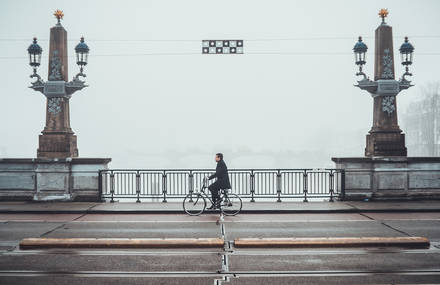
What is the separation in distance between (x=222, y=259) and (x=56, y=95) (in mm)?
11129

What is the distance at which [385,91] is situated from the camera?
14.6 metres

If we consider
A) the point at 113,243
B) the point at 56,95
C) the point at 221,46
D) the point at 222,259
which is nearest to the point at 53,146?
the point at 56,95

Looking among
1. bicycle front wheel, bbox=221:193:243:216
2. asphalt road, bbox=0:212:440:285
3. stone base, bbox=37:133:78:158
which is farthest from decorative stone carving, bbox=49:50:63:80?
bicycle front wheel, bbox=221:193:243:216

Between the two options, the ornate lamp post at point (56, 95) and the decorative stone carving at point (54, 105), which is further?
the decorative stone carving at point (54, 105)

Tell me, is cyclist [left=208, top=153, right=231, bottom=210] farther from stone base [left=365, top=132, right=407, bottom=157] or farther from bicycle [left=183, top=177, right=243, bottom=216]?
stone base [left=365, top=132, right=407, bottom=157]

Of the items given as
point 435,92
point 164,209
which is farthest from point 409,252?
point 435,92

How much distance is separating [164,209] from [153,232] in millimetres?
3549

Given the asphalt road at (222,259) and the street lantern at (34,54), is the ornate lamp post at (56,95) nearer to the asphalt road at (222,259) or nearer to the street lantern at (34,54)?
the street lantern at (34,54)

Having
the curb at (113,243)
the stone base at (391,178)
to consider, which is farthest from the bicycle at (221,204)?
the stone base at (391,178)

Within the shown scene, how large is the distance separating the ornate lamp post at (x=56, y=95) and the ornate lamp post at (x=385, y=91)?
37.3ft

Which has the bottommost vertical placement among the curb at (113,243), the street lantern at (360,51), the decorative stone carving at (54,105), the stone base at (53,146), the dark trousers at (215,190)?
the curb at (113,243)

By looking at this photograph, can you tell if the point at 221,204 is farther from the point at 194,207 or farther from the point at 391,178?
the point at 391,178

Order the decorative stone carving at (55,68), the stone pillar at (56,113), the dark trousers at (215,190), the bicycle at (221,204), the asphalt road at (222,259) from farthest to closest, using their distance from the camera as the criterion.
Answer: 1. the decorative stone carving at (55,68)
2. the stone pillar at (56,113)
3. the bicycle at (221,204)
4. the dark trousers at (215,190)
5. the asphalt road at (222,259)

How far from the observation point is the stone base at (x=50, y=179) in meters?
14.5
